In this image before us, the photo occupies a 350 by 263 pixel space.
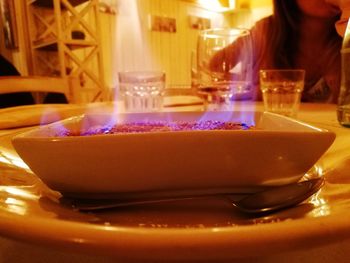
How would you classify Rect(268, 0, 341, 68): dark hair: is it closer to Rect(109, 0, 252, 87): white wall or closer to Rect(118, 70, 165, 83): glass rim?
Rect(118, 70, 165, 83): glass rim

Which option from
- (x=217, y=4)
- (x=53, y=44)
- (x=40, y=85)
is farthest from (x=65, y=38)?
(x=217, y=4)

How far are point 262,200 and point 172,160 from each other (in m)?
0.07

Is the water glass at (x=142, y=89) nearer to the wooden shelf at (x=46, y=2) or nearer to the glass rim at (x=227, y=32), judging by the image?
the glass rim at (x=227, y=32)

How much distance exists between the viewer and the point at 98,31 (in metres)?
2.24

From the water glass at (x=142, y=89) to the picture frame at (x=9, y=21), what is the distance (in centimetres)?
183

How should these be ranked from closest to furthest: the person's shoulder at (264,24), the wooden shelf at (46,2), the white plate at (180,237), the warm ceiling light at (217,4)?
the white plate at (180,237) → the person's shoulder at (264,24) → the wooden shelf at (46,2) → the warm ceiling light at (217,4)

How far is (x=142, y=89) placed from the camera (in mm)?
803

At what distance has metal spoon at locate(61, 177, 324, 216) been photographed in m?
0.21

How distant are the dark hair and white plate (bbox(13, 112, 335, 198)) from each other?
50.8 inches

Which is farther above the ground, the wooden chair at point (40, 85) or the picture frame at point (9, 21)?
the picture frame at point (9, 21)

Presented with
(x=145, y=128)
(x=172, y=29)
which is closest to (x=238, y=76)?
(x=145, y=128)

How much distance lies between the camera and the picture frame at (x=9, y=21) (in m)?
2.21

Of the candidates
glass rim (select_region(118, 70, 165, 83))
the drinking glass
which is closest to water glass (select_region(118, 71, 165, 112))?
glass rim (select_region(118, 70, 165, 83))

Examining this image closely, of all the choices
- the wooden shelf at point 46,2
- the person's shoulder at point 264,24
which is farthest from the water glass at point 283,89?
the wooden shelf at point 46,2
